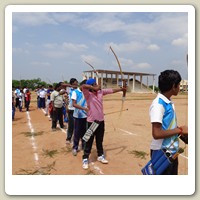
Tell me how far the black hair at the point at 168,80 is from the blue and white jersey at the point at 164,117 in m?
0.10

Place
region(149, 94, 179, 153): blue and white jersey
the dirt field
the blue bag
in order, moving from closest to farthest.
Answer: region(149, 94, 179, 153): blue and white jersey
the blue bag
the dirt field

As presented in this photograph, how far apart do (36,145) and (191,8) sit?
4858 mm

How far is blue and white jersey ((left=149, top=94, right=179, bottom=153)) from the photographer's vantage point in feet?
7.91

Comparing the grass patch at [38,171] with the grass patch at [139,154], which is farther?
the grass patch at [139,154]

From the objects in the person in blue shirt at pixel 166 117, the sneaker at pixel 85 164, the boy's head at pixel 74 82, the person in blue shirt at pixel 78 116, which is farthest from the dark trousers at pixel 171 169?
the boy's head at pixel 74 82

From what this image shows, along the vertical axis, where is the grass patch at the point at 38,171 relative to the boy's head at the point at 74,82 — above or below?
below

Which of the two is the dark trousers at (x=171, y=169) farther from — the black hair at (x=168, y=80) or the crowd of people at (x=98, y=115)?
the black hair at (x=168, y=80)

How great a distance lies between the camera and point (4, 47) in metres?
3.36

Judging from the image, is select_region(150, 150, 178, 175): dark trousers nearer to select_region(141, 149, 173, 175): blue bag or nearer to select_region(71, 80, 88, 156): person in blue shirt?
select_region(141, 149, 173, 175): blue bag

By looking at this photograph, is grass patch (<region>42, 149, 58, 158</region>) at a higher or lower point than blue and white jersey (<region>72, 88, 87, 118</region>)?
lower

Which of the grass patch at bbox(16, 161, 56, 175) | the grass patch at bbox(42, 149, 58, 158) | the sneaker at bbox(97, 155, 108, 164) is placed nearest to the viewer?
the grass patch at bbox(16, 161, 56, 175)

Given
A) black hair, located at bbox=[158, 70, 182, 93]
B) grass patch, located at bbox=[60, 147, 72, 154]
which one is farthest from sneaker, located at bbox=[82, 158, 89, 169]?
black hair, located at bbox=[158, 70, 182, 93]

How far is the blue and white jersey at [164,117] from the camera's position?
94.9 inches

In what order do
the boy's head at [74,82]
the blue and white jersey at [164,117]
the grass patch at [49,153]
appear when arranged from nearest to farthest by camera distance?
the blue and white jersey at [164,117] → the grass patch at [49,153] → the boy's head at [74,82]
